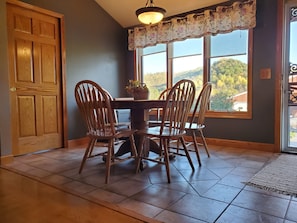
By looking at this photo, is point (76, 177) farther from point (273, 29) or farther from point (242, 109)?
point (273, 29)

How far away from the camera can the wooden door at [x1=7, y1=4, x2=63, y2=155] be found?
10.4 feet

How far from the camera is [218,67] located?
12.6ft

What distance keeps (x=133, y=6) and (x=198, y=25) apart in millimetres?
1249

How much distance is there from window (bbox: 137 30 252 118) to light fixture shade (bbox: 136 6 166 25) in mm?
1351

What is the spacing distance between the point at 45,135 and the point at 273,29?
365 centimetres

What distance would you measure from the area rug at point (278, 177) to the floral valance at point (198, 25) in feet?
6.33

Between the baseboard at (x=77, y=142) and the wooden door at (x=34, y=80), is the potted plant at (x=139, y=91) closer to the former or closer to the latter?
the wooden door at (x=34, y=80)

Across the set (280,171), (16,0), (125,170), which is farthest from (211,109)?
(16,0)

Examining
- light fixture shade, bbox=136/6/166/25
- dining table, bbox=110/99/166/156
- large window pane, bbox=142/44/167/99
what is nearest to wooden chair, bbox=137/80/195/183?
dining table, bbox=110/99/166/156

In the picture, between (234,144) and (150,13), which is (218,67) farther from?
(150,13)

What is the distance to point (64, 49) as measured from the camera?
3758 mm

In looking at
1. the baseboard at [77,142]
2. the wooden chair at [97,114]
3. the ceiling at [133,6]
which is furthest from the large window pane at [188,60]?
the wooden chair at [97,114]

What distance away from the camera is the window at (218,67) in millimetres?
3595

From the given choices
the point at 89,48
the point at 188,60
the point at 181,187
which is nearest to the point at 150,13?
the point at 188,60
